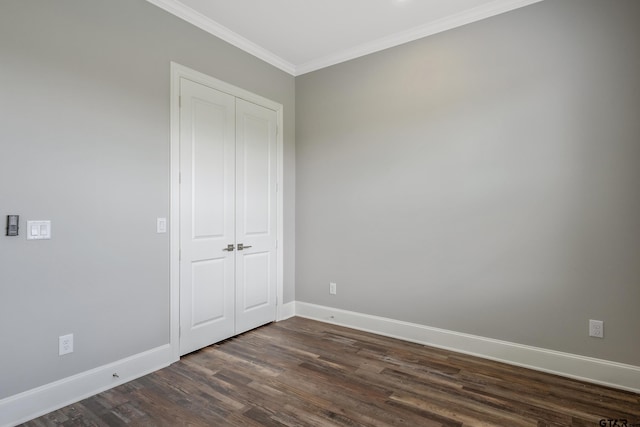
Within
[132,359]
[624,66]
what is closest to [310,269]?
[132,359]

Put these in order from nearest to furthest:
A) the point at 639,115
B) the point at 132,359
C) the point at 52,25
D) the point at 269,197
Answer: the point at 52,25 → the point at 639,115 → the point at 132,359 → the point at 269,197

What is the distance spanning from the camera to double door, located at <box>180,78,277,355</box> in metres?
2.99

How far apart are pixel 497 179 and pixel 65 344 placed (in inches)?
136

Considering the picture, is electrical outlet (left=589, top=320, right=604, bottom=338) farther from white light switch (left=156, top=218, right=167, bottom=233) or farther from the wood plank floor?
white light switch (left=156, top=218, right=167, bottom=233)

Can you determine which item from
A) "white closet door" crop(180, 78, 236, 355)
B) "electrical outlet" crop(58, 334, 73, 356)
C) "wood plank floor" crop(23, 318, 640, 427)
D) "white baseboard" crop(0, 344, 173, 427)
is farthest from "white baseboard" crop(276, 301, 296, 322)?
"electrical outlet" crop(58, 334, 73, 356)

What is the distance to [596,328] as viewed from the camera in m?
2.53

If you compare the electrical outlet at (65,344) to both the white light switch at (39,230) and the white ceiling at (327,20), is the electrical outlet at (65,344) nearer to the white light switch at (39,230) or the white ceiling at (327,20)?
the white light switch at (39,230)

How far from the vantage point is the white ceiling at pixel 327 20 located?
2842mm

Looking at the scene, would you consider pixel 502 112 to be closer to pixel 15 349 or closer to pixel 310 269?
pixel 310 269

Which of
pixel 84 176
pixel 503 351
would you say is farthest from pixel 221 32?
pixel 503 351

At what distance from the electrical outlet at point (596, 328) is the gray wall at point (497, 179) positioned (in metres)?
0.04

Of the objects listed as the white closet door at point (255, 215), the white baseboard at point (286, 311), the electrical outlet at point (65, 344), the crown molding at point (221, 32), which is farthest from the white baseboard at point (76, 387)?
the crown molding at point (221, 32)

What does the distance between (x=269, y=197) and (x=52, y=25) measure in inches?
89.5

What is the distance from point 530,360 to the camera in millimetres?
2742
